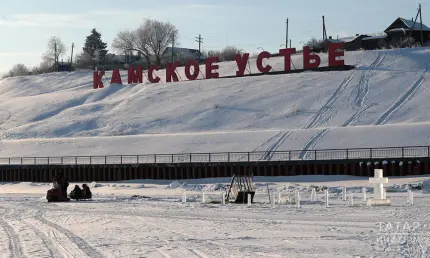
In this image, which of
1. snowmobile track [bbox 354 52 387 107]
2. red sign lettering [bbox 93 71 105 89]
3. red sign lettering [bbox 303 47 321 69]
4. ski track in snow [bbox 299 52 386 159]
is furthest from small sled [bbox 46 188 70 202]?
red sign lettering [bbox 93 71 105 89]

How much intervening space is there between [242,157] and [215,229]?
36.7m

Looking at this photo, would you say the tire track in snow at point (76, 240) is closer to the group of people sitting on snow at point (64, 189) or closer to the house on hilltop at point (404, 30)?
the group of people sitting on snow at point (64, 189)

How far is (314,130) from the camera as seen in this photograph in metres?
64.1

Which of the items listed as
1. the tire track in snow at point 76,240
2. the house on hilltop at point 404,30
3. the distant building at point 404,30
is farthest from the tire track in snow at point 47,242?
the house on hilltop at point 404,30

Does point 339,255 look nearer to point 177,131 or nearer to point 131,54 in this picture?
point 177,131

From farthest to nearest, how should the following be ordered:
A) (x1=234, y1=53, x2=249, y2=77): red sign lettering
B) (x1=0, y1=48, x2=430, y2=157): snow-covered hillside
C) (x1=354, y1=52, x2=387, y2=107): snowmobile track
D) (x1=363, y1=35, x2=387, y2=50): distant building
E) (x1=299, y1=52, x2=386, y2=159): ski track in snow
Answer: (x1=363, y1=35, x2=387, y2=50): distant building, (x1=234, y1=53, x2=249, y2=77): red sign lettering, (x1=354, y1=52, x2=387, y2=107): snowmobile track, (x1=0, y1=48, x2=430, y2=157): snow-covered hillside, (x1=299, y1=52, x2=386, y2=159): ski track in snow

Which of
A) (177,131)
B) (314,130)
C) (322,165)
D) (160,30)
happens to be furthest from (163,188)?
(160,30)

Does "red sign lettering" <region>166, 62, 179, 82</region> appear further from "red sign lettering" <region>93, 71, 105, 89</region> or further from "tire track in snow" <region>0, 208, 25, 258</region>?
"tire track in snow" <region>0, 208, 25, 258</region>

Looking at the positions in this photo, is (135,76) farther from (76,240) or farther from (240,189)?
(76,240)

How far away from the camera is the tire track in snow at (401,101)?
230 ft

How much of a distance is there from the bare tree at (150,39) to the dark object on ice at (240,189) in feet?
376

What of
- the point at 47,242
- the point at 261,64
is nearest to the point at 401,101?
the point at 261,64

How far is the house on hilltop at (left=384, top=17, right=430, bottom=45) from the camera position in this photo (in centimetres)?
11600

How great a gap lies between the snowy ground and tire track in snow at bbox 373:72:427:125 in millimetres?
33220
